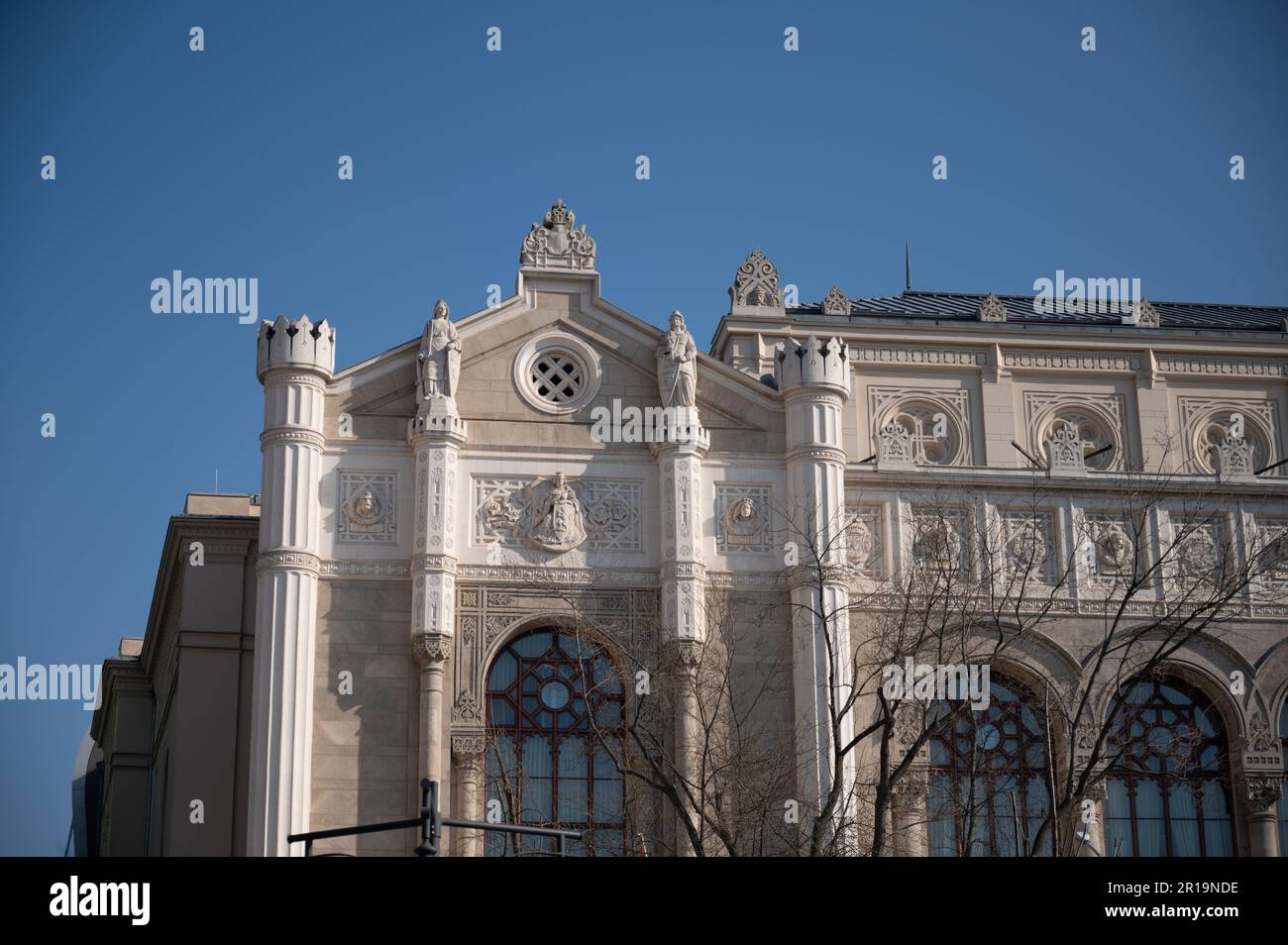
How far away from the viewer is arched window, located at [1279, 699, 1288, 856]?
43.7 metres

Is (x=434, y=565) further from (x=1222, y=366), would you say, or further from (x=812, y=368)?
(x=1222, y=366)

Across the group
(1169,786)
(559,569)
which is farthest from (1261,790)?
(559,569)

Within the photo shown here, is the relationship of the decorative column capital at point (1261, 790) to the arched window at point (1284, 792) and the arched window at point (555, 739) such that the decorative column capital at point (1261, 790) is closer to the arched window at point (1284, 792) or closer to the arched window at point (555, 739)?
the arched window at point (1284, 792)

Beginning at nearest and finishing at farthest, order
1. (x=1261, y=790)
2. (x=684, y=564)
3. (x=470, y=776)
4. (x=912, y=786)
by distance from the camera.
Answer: (x=470, y=776) → (x=912, y=786) → (x=684, y=564) → (x=1261, y=790)

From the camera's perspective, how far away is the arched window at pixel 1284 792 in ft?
143

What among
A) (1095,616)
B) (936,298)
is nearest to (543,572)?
(1095,616)

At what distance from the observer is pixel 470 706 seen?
134 ft

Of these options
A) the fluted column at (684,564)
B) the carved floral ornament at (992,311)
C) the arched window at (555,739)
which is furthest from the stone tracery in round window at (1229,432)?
the arched window at (555,739)

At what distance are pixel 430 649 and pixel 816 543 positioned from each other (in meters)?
7.87

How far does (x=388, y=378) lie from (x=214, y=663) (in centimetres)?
666

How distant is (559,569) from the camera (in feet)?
138

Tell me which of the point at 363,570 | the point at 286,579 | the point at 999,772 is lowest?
the point at 999,772

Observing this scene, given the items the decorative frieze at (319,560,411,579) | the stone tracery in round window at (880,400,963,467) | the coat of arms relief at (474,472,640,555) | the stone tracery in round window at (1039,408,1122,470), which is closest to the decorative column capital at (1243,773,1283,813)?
the coat of arms relief at (474,472,640,555)
